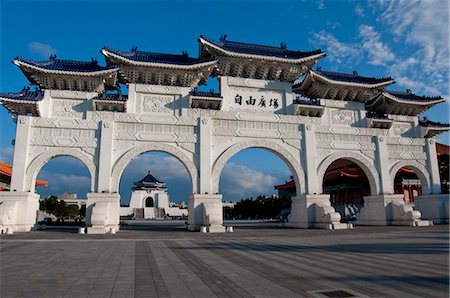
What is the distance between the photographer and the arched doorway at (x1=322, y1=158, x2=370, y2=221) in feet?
110

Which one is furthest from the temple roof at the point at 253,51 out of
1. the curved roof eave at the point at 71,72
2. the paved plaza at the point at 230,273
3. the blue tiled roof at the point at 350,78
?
the paved plaza at the point at 230,273

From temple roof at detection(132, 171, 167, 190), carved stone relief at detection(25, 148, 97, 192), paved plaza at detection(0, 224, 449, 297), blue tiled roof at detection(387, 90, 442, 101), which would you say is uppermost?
blue tiled roof at detection(387, 90, 442, 101)

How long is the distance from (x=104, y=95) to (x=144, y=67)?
2598 millimetres

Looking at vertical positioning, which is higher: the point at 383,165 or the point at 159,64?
the point at 159,64

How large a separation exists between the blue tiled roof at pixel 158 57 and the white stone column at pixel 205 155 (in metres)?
3.30

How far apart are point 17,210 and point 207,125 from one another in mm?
10288

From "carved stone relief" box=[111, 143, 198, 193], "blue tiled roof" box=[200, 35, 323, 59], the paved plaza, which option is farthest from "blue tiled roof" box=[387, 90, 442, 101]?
the paved plaza

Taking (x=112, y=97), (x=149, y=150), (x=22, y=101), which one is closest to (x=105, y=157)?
(x=149, y=150)

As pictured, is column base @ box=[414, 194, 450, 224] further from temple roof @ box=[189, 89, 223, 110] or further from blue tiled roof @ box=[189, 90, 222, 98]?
blue tiled roof @ box=[189, 90, 222, 98]

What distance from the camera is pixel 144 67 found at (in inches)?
724

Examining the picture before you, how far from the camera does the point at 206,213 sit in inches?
679

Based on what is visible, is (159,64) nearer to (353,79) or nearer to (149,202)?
(353,79)

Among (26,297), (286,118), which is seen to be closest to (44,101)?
(286,118)

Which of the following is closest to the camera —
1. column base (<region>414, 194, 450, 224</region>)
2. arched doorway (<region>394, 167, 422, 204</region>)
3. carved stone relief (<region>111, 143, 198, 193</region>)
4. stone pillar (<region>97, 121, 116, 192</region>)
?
stone pillar (<region>97, 121, 116, 192</region>)
